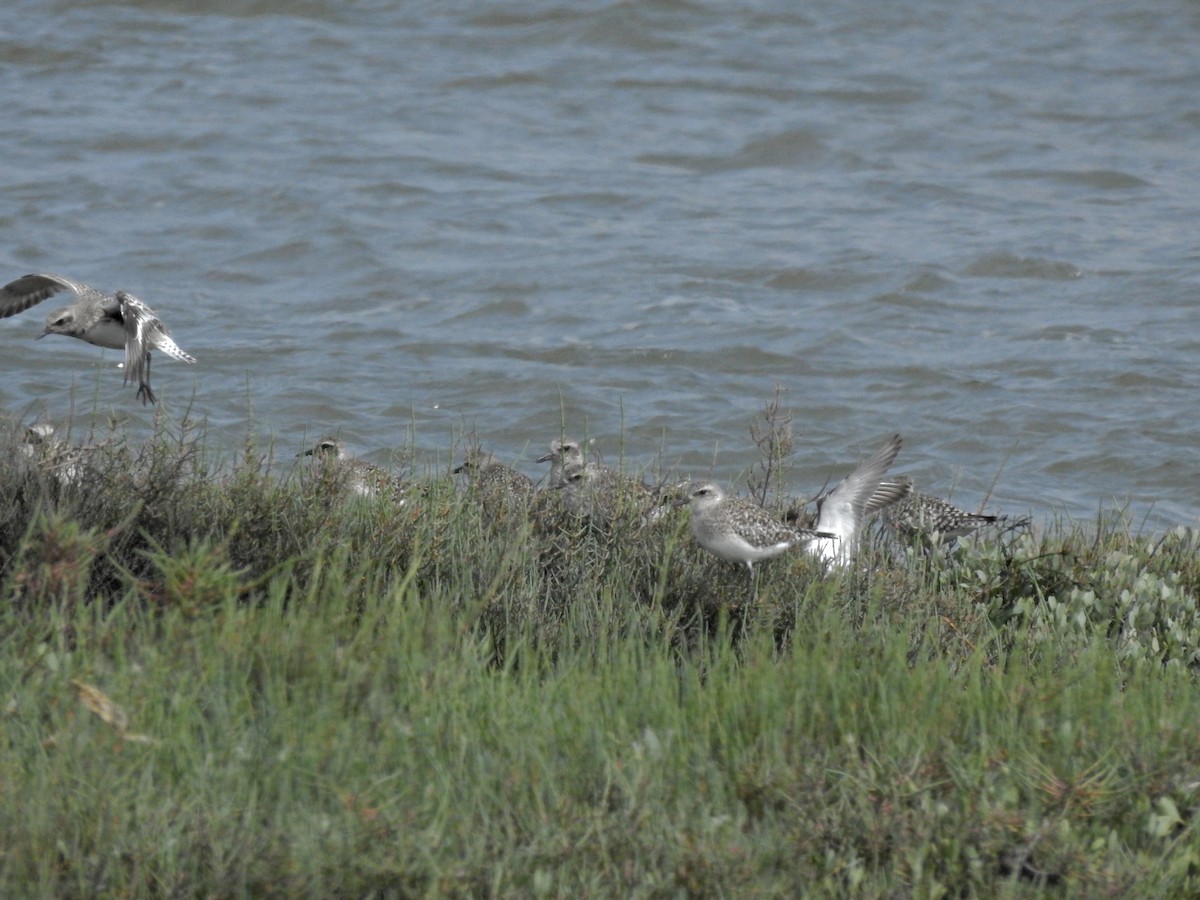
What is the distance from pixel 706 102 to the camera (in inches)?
918

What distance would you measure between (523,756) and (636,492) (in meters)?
3.28

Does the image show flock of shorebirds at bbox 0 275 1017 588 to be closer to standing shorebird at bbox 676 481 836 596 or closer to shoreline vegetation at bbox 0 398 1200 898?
standing shorebird at bbox 676 481 836 596

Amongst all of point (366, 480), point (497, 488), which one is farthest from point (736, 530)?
point (366, 480)

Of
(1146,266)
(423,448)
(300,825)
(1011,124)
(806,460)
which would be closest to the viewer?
(300,825)

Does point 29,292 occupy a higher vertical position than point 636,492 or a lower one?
higher

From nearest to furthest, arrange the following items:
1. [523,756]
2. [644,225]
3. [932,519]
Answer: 1. [523,756]
2. [932,519]
3. [644,225]

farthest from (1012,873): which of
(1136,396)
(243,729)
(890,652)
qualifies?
(1136,396)

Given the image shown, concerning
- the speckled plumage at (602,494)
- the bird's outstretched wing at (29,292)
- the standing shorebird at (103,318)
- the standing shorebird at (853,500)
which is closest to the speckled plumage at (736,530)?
the speckled plumage at (602,494)

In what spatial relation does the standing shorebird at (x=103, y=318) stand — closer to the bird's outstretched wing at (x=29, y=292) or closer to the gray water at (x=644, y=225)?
the bird's outstretched wing at (x=29, y=292)

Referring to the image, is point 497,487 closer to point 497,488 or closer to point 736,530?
point 497,488

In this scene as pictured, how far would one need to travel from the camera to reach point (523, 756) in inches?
192

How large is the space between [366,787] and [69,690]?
1.00 metres

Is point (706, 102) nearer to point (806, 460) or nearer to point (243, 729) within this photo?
point (806, 460)

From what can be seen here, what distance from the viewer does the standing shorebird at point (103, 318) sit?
9.45 m
